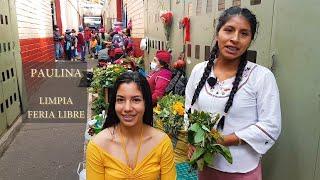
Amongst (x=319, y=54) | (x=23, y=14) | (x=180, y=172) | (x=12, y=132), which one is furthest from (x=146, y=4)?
(x=319, y=54)

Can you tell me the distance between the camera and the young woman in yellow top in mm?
2049

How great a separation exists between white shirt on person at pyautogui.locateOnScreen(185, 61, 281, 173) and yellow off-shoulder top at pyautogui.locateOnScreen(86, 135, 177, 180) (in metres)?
0.35

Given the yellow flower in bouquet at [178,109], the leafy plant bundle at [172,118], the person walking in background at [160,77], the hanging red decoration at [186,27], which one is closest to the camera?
the leafy plant bundle at [172,118]

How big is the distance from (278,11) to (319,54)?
66 centimetres

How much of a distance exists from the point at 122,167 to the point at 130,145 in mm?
161

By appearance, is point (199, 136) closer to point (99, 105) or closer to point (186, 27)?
point (186, 27)

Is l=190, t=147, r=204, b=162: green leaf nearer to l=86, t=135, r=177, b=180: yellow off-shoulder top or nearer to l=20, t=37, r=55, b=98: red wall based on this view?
l=86, t=135, r=177, b=180: yellow off-shoulder top

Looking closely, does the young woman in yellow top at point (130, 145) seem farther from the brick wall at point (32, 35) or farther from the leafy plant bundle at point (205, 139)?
the brick wall at point (32, 35)

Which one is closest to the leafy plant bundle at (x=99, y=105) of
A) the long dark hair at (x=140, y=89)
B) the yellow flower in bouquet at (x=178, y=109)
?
the yellow flower in bouquet at (x=178, y=109)

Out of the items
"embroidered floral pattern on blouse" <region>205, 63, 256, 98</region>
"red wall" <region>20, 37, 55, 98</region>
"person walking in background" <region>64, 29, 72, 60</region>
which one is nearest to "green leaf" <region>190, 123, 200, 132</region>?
"embroidered floral pattern on blouse" <region>205, 63, 256, 98</region>

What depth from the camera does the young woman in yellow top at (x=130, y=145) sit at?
2.05m

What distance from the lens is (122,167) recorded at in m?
2.03

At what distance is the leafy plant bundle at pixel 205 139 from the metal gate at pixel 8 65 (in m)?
5.02

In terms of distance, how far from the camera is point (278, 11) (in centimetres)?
262
